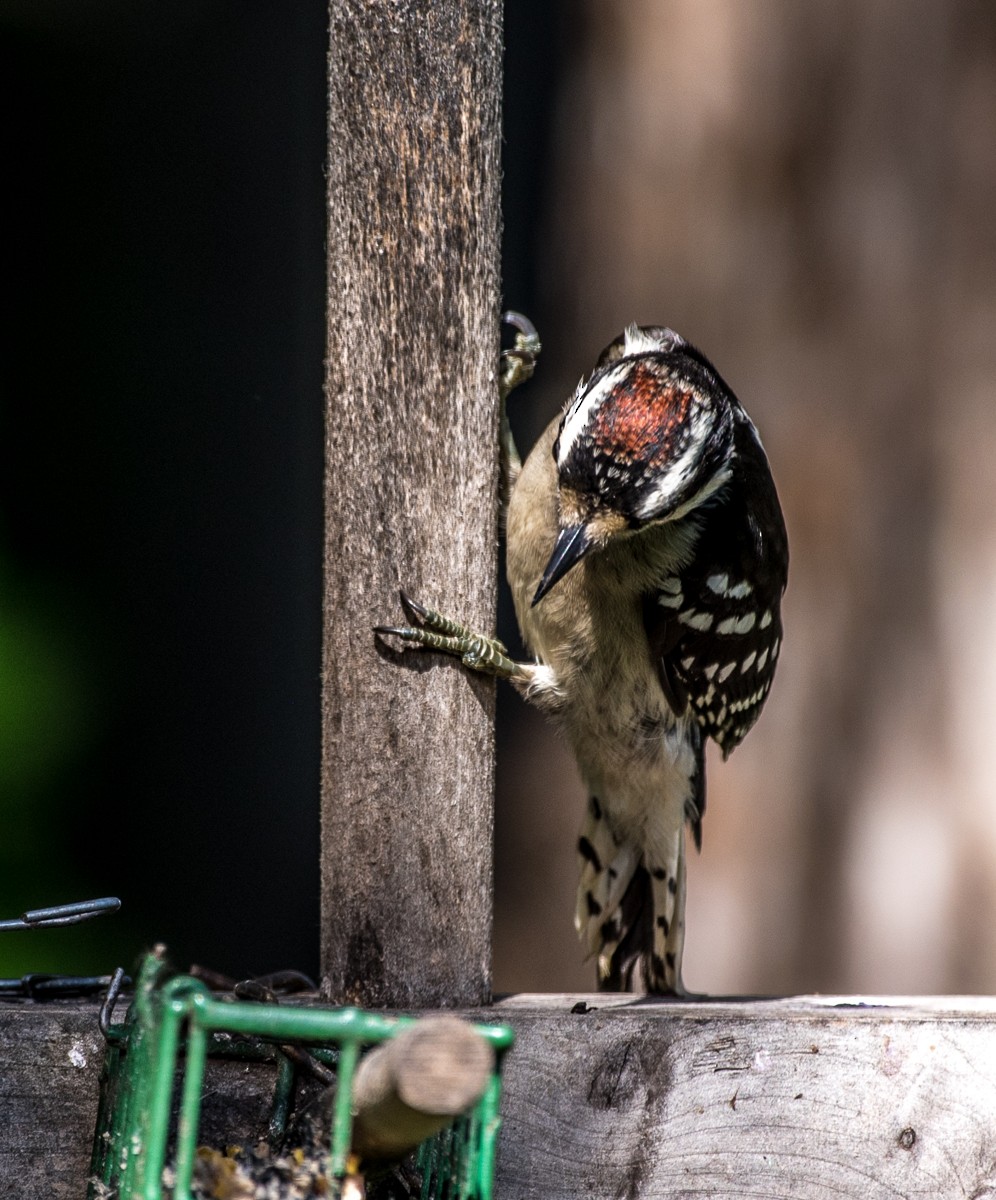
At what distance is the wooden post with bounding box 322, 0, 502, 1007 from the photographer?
2164 mm

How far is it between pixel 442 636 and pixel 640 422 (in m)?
0.54

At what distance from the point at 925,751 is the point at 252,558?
2.09 meters

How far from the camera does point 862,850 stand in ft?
14.0

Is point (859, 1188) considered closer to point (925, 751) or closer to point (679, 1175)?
point (679, 1175)

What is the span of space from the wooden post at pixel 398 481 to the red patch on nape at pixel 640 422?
0.32 meters

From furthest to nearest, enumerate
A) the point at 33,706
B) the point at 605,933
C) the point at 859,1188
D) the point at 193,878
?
1. the point at 193,878
2. the point at 33,706
3. the point at 605,933
4. the point at 859,1188

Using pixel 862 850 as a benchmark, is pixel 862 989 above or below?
below

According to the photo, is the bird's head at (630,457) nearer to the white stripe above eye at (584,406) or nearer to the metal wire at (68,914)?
the white stripe above eye at (584,406)

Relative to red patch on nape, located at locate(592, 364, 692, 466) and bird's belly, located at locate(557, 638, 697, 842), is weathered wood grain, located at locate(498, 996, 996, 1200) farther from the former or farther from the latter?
bird's belly, located at locate(557, 638, 697, 842)

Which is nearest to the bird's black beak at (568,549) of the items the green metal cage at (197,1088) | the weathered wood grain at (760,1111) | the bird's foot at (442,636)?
the bird's foot at (442,636)

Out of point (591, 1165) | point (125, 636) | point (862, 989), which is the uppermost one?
point (125, 636)

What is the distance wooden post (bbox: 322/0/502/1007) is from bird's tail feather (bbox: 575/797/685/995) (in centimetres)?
101

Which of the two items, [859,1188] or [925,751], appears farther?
[925,751]

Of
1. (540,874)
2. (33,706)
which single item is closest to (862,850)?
(540,874)
